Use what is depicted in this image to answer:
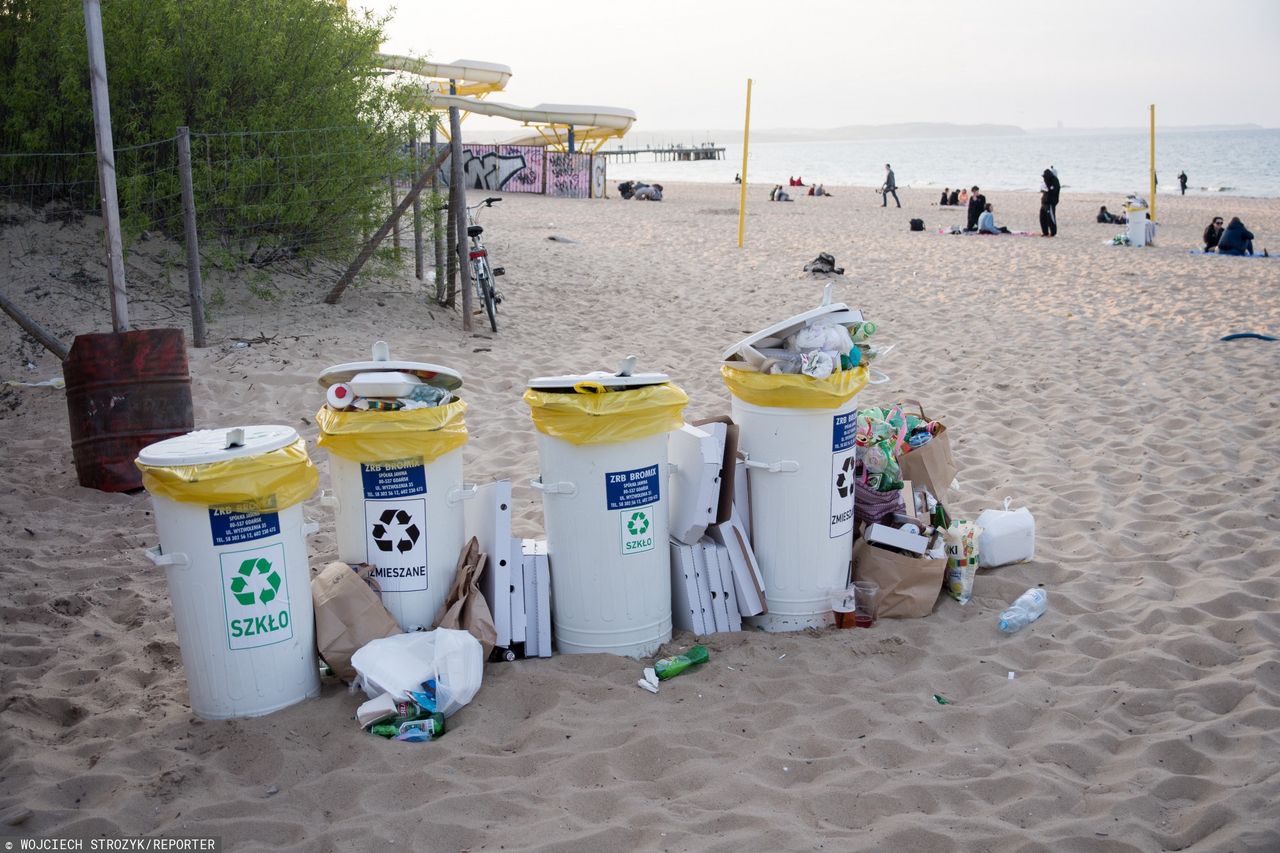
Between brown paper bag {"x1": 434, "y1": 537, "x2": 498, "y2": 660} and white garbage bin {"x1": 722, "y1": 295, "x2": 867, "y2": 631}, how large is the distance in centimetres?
110

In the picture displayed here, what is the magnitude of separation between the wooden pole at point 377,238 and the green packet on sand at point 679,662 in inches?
230

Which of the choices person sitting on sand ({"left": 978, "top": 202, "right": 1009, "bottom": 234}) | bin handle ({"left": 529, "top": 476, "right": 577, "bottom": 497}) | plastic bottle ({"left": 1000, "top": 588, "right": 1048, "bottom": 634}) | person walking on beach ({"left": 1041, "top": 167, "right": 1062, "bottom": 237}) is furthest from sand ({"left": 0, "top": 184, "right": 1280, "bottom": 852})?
person sitting on sand ({"left": 978, "top": 202, "right": 1009, "bottom": 234})

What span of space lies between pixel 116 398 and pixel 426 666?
3.10m

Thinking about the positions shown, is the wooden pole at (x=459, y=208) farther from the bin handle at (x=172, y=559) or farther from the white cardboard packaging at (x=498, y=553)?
the bin handle at (x=172, y=559)

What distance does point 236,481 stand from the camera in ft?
9.78

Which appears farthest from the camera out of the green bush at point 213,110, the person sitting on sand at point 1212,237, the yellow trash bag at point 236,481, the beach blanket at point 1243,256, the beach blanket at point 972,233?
the beach blanket at point 972,233

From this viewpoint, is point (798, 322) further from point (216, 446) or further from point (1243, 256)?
point (1243, 256)

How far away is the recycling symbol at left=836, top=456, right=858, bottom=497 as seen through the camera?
3754mm

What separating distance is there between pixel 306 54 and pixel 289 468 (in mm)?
6756

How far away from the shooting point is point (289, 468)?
→ 10.2 ft

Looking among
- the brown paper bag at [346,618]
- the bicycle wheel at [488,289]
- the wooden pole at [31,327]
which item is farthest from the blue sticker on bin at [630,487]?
the bicycle wheel at [488,289]

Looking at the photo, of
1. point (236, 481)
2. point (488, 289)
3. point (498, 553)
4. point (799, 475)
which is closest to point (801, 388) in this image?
point (799, 475)

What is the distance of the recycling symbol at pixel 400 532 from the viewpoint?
3412 mm

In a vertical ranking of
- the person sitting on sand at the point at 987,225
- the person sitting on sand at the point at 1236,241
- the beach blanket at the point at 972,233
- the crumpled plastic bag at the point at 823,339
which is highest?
the person sitting on sand at the point at 987,225
